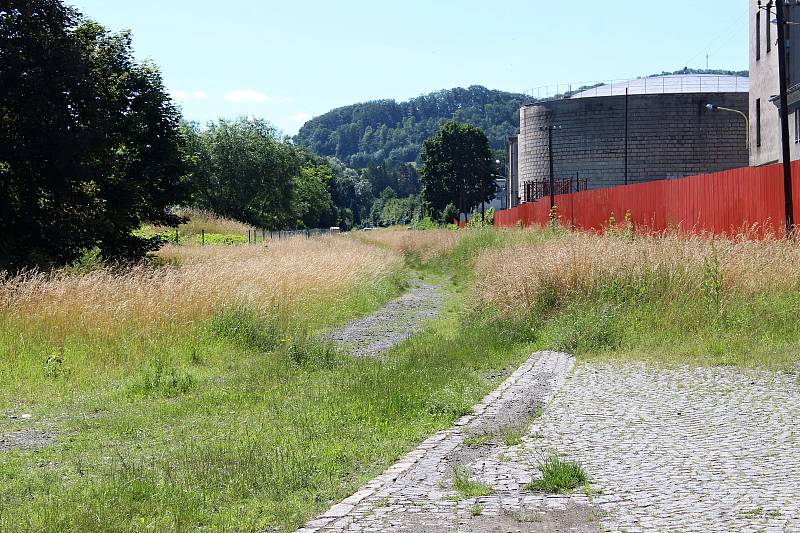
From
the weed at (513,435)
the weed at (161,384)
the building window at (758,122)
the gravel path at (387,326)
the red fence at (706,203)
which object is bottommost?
the gravel path at (387,326)

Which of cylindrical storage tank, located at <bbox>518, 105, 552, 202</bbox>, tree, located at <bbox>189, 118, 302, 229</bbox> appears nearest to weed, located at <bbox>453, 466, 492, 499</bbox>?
cylindrical storage tank, located at <bbox>518, 105, 552, 202</bbox>

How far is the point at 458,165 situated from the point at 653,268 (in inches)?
3715

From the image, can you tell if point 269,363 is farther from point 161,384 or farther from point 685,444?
point 685,444

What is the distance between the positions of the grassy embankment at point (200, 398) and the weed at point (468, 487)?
0.77 meters


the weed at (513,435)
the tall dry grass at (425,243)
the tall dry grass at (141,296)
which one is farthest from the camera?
the tall dry grass at (425,243)

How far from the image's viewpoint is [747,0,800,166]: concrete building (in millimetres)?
34625

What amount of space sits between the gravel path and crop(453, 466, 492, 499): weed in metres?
8.21

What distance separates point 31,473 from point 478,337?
8874mm

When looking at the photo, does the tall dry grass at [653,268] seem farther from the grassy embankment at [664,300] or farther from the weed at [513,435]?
the weed at [513,435]

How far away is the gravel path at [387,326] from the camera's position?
1588 centimetres

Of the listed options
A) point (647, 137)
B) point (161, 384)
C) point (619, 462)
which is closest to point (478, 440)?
point (619, 462)

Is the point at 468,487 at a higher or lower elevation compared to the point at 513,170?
lower

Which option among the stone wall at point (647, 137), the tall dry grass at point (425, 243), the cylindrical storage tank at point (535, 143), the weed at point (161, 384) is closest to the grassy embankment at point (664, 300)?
the weed at point (161, 384)

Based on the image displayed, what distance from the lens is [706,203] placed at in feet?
78.1
